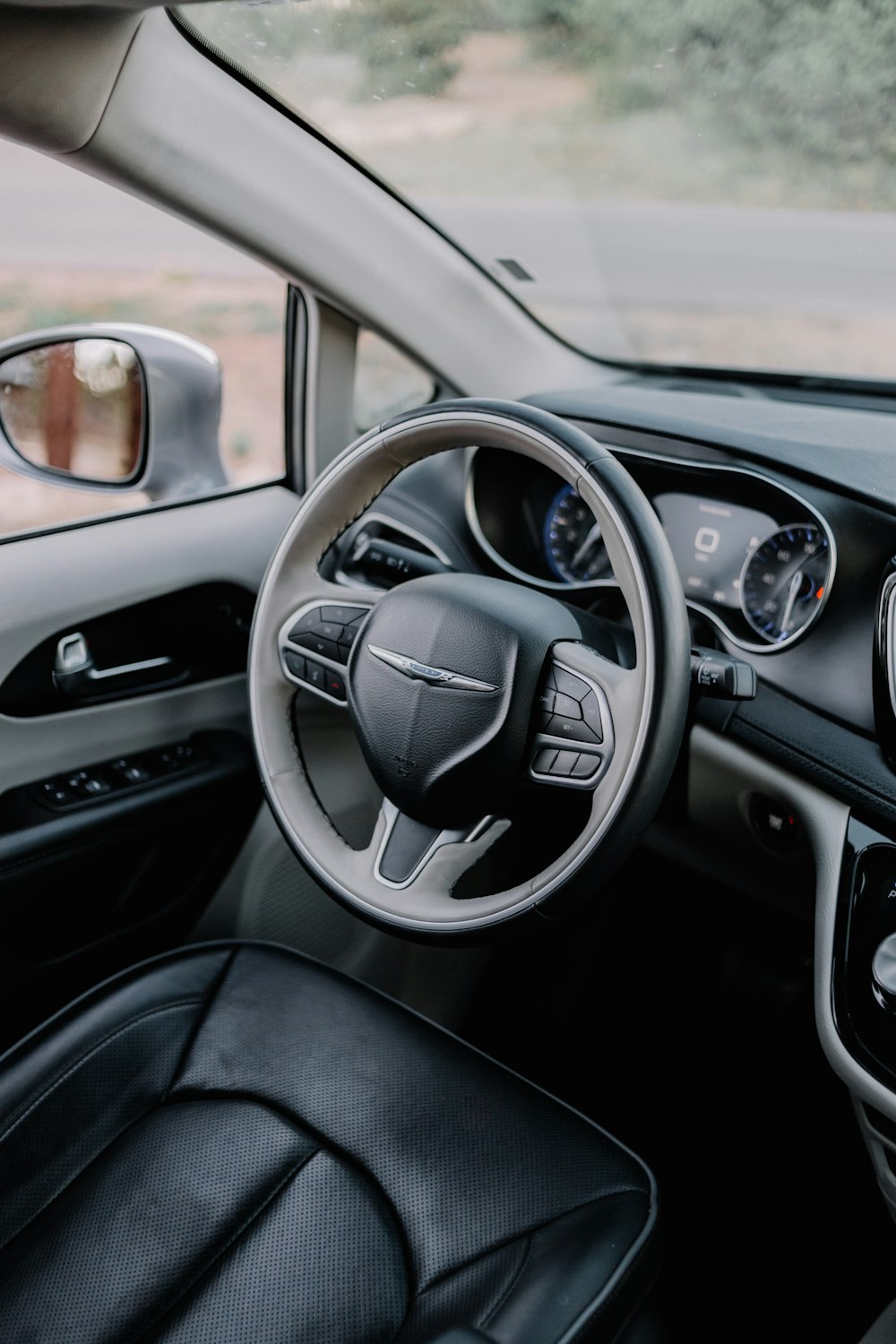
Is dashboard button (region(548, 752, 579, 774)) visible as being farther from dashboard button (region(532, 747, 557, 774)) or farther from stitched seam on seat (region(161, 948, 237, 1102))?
stitched seam on seat (region(161, 948, 237, 1102))

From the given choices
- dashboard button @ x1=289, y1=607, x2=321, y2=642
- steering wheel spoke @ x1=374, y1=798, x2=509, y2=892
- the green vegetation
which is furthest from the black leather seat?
the green vegetation

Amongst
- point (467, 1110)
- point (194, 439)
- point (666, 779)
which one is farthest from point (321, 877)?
point (194, 439)

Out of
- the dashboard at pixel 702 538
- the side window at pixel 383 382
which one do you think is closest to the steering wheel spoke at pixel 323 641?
the dashboard at pixel 702 538

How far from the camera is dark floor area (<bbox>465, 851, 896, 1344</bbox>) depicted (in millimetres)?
1579

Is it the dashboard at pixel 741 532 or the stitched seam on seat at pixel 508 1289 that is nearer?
the stitched seam on seat at pixel 508 1289

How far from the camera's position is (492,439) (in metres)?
1.12

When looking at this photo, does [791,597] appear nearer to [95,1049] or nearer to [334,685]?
[334,685]

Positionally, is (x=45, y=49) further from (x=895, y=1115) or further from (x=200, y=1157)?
(x=895, y=1115)

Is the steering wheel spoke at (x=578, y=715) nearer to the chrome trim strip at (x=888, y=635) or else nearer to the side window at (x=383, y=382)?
the chrome trim strip at (x=888, y=635)

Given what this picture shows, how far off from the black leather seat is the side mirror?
0.77 metres

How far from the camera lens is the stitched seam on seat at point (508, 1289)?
986 millimetres

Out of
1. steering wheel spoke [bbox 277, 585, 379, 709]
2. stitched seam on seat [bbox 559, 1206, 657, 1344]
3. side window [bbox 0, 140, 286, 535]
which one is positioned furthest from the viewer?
side window [bbox 0, 140, 286, 535]

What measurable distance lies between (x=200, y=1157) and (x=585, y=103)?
4.93 ft

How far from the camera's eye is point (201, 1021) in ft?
4.21
